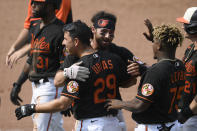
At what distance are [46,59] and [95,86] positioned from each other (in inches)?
61.7

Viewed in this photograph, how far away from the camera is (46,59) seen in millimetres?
5734

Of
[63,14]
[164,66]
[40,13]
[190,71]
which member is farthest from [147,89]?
[63,14]

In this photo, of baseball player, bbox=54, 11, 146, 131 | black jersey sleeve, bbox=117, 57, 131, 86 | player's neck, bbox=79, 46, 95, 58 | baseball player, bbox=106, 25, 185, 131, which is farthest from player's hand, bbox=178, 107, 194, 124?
player's neck, bbox=79, 46, 95, 58

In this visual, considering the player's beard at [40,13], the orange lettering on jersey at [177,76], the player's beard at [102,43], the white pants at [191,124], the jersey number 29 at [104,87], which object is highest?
the player's beard at [40,13]

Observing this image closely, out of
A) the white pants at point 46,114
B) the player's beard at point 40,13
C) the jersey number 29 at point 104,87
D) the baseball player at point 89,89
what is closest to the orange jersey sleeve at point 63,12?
the player's beard at point 40,13

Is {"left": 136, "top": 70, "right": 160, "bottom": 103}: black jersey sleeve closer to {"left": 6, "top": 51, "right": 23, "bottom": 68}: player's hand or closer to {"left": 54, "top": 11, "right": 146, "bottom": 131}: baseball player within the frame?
{"left": 54, "top": 11, "right": 146, "bottom": 131}: baseball player

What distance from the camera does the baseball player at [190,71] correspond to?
16.3 ft

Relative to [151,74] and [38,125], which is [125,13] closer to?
[38,125]

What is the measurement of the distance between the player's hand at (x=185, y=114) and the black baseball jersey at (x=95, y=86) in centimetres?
87

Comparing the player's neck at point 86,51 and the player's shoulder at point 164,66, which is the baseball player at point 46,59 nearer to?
the player's neck at point 86,51

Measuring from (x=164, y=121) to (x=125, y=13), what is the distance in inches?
209

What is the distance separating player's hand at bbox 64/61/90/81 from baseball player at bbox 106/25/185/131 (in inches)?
15.9

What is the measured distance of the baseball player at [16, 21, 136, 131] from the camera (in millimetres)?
4293

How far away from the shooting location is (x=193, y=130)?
17.0 ft
